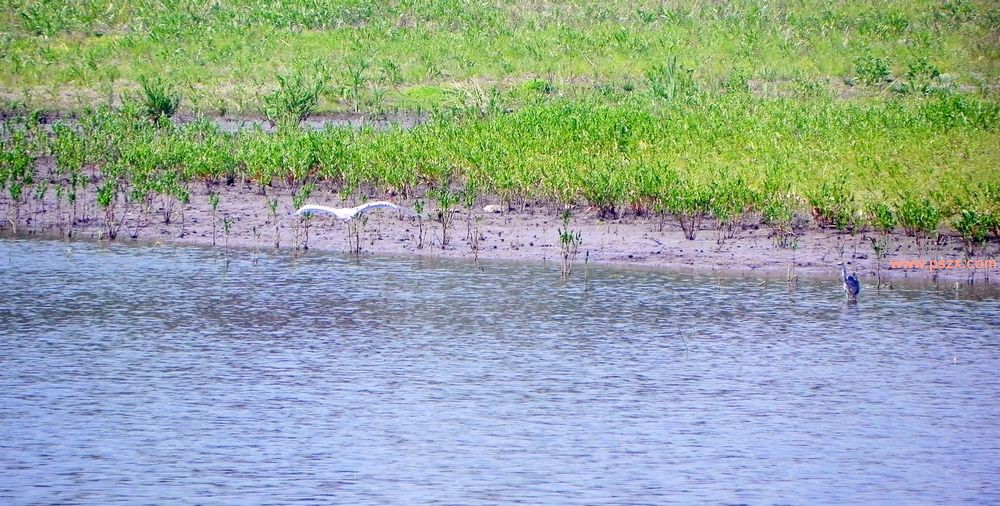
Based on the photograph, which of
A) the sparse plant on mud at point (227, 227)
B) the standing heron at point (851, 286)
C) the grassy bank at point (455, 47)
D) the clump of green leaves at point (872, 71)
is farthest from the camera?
the clump of green leaves at point (872, 71)

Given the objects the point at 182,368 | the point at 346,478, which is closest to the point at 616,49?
the point at 182,368

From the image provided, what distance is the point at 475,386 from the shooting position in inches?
344

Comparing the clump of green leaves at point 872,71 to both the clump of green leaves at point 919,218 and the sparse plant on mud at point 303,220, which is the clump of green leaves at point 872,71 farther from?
the sparse plant on mud at point 303,220

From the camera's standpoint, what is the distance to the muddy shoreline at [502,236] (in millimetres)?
12352

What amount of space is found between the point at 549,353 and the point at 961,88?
13.8 metres

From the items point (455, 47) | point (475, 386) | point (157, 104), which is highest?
point (455, 47)

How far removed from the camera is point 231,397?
848cm

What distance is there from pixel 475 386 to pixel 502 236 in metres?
4.48

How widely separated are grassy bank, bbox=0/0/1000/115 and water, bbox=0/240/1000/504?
8495mm

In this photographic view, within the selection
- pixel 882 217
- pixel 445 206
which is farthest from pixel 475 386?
pixel 882 217

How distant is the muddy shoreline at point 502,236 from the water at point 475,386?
455 mm

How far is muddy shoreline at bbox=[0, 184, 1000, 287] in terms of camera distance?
12.4m

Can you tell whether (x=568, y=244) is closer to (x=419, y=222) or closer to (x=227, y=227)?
(x=419, y=222)

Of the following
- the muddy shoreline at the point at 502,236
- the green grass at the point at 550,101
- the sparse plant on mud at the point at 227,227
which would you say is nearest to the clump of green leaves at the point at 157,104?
the green grass at the point at 550,101
